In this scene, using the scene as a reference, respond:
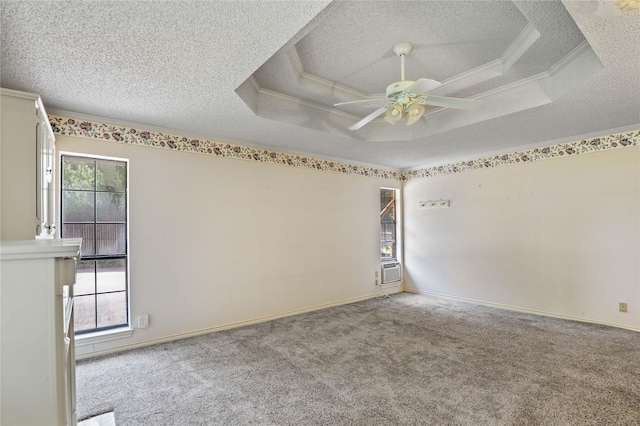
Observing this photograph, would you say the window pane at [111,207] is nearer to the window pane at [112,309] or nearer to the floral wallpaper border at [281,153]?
the floral wallpaper border at [281,153]

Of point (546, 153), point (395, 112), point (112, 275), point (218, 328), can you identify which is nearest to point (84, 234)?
point (112, 275)

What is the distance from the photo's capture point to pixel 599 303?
12.4 feet

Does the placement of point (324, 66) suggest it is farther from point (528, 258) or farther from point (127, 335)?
point (528, 258)

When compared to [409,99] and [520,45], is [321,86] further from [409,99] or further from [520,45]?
[520,45]

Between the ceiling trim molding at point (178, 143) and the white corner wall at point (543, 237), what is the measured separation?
6.68ft

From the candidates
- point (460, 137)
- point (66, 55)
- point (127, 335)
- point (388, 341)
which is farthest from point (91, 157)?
point (460, 137)

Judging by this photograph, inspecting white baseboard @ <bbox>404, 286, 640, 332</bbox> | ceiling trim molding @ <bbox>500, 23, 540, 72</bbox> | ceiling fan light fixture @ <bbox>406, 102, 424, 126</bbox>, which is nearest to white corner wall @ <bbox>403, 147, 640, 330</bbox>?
white baseboard @ <bbox>404, 286, 640, 332</bbox>

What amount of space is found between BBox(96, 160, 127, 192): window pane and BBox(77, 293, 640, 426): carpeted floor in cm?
167

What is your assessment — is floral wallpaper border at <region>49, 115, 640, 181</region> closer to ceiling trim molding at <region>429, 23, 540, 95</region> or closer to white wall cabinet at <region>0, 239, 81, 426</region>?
ceiling trim molding at <region>429, 23, 540, 95</region>

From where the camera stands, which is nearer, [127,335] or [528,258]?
[127,335]

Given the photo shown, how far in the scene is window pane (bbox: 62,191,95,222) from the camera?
298 cm

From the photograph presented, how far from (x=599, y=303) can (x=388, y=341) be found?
109 inches

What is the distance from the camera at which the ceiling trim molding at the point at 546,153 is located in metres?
3.66

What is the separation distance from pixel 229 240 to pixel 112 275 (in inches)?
49.3
